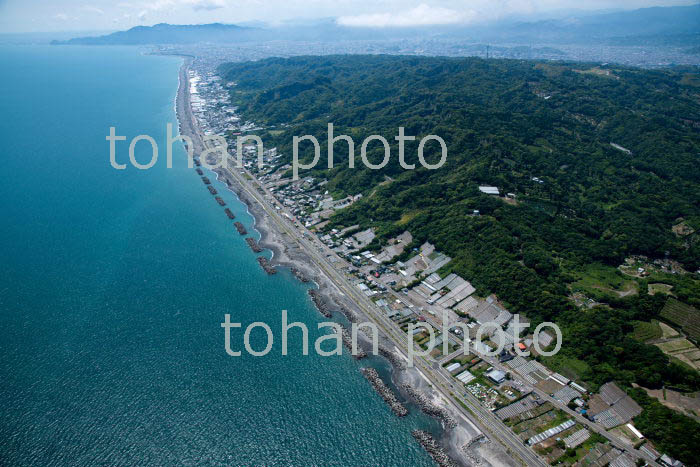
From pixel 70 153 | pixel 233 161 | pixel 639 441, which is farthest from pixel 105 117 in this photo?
pixel 639 441

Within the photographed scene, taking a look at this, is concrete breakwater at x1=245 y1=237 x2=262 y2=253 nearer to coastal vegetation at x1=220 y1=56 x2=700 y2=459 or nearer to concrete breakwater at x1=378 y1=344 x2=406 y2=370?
coastal vegetation at x1=220 y1=56 x2=700 y2=459

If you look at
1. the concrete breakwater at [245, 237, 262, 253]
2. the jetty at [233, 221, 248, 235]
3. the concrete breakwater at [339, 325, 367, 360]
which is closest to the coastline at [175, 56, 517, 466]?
the concrete breakwater at [245, 237, 262, 253]

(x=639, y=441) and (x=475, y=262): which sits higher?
(x=475, y=262)

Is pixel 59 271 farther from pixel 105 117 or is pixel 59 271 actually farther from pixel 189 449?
pixel 105 117

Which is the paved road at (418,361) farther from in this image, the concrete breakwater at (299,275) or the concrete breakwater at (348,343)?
the concrete breakwater at (348,343)

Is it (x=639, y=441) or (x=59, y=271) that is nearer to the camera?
(x=639, y=441)

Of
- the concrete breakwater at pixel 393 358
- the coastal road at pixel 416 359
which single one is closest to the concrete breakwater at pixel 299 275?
the coastal road at pixel 416 359

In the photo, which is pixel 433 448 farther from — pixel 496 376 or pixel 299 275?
pixel 299 275
